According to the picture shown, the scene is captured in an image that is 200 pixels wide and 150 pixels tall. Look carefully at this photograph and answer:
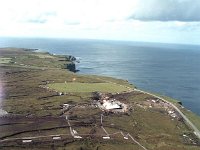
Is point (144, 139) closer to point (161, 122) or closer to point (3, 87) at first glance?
point (161, 122)

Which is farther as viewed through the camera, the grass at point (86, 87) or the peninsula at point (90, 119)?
the grass at point (86, 87)

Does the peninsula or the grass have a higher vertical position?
the grass

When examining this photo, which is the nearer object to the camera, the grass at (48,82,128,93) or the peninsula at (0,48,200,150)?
the peninsula at (0,48,200,150)

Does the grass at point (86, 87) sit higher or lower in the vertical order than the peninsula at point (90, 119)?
higher


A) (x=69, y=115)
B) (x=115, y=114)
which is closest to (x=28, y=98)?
(x=69, y=115)

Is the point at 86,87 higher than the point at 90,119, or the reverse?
the point at 86,87

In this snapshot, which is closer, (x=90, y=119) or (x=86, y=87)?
(x=90, y=119)
